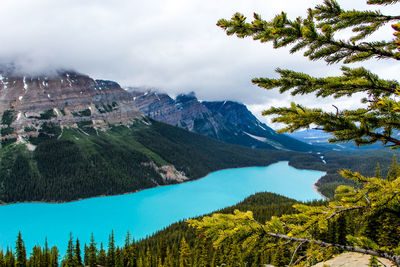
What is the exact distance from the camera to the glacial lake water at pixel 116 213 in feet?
293

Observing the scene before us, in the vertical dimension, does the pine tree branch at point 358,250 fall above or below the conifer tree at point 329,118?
below

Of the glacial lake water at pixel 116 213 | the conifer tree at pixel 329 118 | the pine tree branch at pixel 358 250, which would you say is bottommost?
the glacial lake water at pixel 116 213

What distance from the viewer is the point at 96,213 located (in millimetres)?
115875

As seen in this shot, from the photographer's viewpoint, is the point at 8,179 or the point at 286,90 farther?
the point at 8,179

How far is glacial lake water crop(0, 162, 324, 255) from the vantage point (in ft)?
293

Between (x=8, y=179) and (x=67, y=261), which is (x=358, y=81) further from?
(x=8, y=179)

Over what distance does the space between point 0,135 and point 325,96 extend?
23647cm

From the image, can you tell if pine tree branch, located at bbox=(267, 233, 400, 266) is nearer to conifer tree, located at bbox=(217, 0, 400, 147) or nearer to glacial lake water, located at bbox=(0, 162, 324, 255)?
conifer tree, located at bbox=(217, 0, 400, 147)

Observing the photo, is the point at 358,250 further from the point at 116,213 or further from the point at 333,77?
the point at 116,213

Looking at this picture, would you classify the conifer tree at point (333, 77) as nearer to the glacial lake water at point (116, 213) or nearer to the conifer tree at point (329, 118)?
the conifer tree at point (329, 118)

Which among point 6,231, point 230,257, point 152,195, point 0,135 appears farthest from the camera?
point 0,135

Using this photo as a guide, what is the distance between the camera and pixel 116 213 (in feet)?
383

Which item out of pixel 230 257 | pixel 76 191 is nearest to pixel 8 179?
pixel 76 191

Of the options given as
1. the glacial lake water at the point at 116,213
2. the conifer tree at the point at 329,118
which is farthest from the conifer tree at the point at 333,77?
the glacial lake water at the point at 116,213
